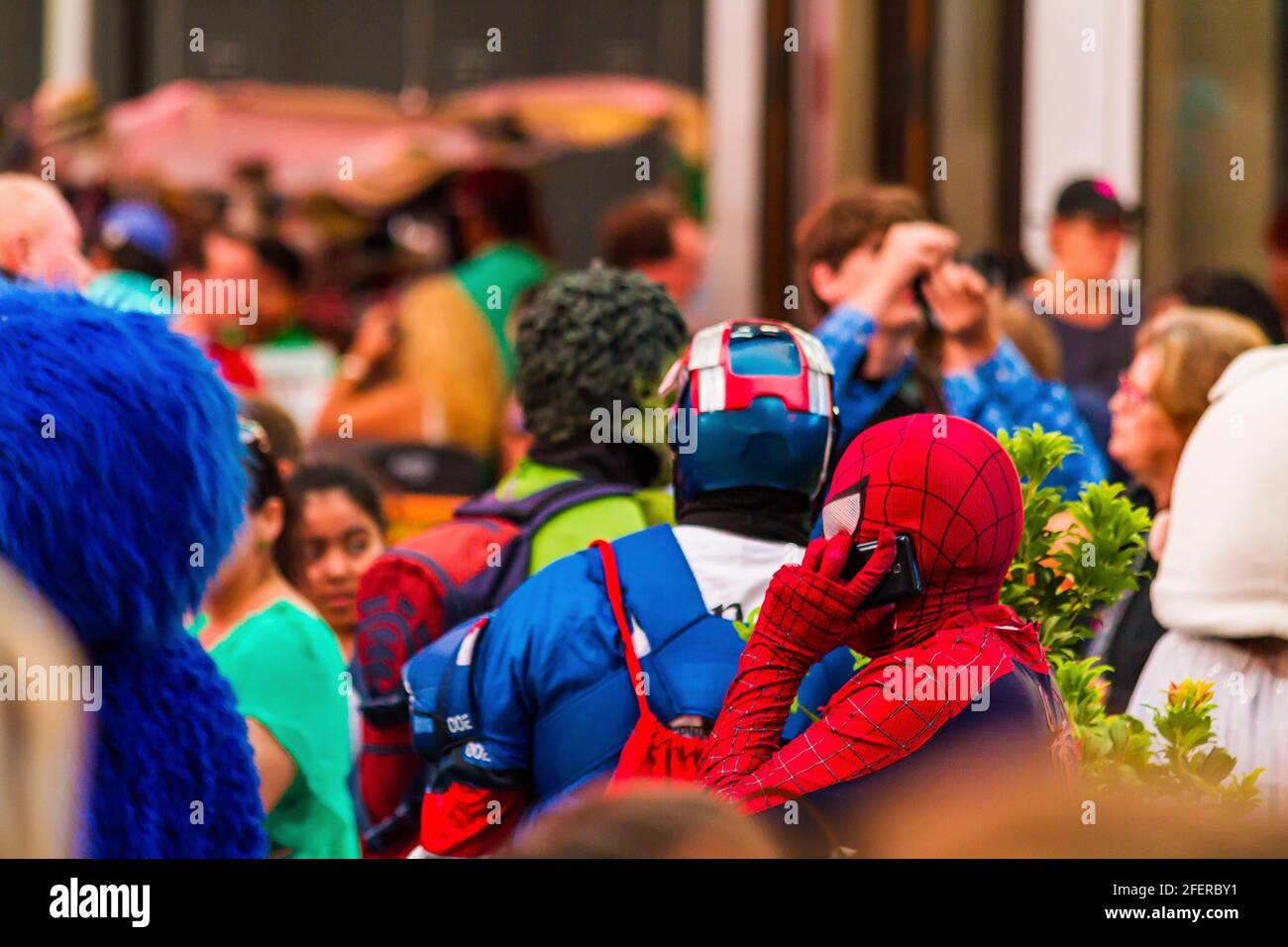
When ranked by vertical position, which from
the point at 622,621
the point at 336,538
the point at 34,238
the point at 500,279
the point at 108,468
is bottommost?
the point at 336,538

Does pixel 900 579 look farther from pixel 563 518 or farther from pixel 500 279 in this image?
pixel 500 279

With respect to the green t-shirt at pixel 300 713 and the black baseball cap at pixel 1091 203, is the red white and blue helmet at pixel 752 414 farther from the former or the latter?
the black baseball cap at pixel 1091 203

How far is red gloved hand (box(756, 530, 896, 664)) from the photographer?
7.40ft

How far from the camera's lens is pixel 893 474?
2.29 meters

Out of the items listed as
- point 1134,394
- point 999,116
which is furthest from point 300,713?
point 999,116

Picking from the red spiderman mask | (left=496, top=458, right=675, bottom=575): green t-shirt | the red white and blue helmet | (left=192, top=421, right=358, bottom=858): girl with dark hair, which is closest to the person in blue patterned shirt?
(left=496, top=458, right=675, bottom=575): green t-shirt

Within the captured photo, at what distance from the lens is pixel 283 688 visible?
3.27m

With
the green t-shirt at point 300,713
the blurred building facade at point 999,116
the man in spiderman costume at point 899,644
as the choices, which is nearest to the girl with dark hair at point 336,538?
the green t-shirt at point 300,713

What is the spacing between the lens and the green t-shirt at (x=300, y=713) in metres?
3.23

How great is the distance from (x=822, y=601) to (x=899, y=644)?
0.12m

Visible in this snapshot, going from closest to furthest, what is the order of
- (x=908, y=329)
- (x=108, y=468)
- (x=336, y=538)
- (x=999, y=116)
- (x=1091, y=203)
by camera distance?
(x=108, y=468) < (x=908, y=329) < (x=336, y=538) < (x=1091, y=203) < (x=999, y=116)
